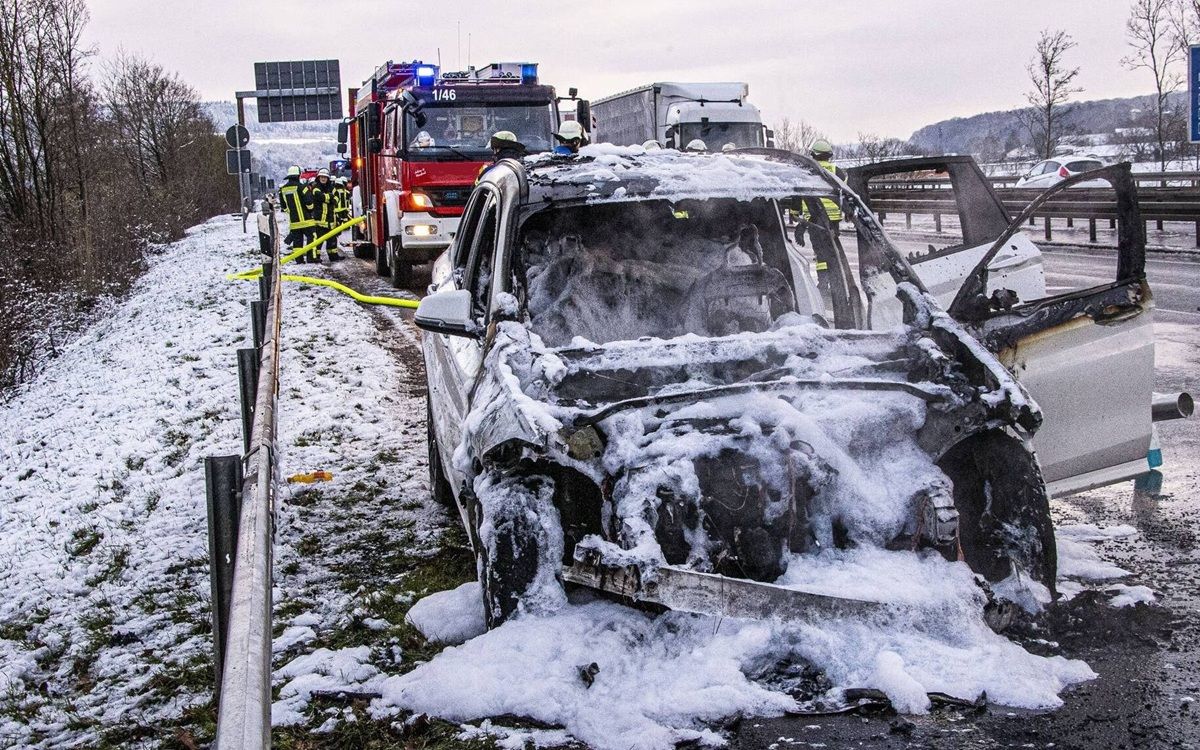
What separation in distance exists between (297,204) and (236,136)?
1109 centimetres

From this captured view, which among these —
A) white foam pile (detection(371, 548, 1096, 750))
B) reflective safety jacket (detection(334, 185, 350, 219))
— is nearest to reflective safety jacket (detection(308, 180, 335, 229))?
reflective safety jacket (detection(334, 185, 350, 219))

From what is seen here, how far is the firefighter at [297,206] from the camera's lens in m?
21.0

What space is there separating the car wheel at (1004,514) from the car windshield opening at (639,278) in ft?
4.46

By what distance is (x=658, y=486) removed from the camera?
12.0ft

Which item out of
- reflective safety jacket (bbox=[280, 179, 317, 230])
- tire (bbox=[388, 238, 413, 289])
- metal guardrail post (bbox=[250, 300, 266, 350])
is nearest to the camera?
metal guardrail post (bbox=[250, 300, 266, 350])

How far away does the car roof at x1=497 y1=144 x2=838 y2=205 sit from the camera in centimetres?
493

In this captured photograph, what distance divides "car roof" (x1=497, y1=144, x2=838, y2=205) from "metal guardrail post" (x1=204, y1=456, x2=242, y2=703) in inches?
81.1

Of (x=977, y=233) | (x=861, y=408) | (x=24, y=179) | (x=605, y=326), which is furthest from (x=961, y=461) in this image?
(x=24, y=179)

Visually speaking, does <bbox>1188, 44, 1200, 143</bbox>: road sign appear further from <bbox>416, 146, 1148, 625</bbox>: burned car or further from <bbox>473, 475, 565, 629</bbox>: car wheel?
<bbox>473, 475, 565, 629</bbox>: car wheel

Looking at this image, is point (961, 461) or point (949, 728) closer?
point (949, 728)

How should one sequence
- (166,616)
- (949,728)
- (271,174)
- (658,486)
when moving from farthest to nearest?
(271,174) < (166,616) < (658,486) < (949,728)

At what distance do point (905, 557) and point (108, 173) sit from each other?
29408mm

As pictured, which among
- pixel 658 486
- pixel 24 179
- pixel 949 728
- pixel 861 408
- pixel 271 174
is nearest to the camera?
pixel 949 728

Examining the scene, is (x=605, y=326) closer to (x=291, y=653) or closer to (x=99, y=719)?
(x=291, y=653)
